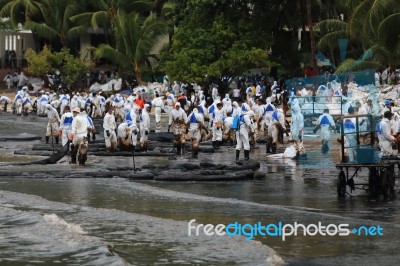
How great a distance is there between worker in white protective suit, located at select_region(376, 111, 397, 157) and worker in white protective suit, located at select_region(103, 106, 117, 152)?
10.1 m

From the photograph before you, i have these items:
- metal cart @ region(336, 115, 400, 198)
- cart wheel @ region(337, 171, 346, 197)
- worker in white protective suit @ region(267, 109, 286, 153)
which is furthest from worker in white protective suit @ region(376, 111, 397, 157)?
worker in white protective suit @ region(267, 109, 286, 153)

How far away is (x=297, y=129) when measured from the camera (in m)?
30.3

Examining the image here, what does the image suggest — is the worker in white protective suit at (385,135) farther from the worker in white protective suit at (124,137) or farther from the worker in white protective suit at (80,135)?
the worker in white protective suit at (124,137)

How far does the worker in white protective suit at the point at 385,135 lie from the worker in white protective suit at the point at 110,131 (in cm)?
1015

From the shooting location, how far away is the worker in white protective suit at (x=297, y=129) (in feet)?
98.8

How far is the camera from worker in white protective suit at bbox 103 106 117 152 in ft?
Result: 108

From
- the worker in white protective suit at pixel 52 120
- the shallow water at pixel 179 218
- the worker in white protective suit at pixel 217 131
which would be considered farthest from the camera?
the worker in white protective suit at pixel 52 120

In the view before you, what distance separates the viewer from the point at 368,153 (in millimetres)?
20750

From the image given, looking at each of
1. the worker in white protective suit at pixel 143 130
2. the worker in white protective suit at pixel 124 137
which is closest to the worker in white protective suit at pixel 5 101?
the worker in white protective suit at pixel 143 130

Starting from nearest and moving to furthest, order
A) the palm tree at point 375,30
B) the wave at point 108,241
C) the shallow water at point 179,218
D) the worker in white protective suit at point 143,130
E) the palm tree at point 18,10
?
the wave at point 108,241
the shallow water at point 179,218
the worker in white protective suit at point 143,130
the palm tree at point 375,30
the palm tree at point 18,10

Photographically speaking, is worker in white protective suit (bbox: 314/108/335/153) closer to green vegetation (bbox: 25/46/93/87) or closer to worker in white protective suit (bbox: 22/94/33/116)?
worker in white protective suit (bbox: 22/94/33/116)

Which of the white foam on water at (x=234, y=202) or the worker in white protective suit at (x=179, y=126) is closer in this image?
the white foam on water at (x=234, y=202)

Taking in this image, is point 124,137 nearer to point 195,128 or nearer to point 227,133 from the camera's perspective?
point 195,128

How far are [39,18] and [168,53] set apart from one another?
14330 millimetres
